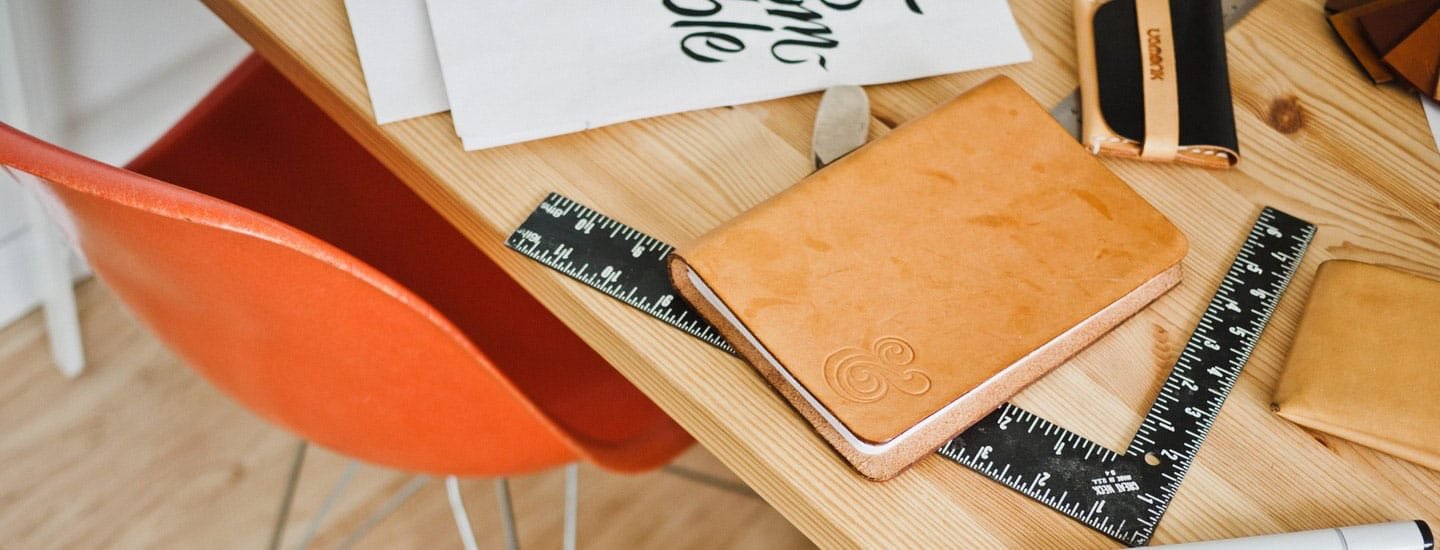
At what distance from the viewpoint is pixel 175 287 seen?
664mm

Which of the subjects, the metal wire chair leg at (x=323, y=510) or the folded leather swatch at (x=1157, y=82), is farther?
the metal wire chair leg at (x=323, y=510)

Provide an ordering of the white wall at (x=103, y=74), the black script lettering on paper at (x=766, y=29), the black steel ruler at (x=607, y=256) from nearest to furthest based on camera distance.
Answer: the black steel ruler at (x=607, y=256)
the black script lettering on paper at (x=766, y=29)
the white wall at (x=103, y=74)

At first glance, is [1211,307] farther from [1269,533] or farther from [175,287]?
[175,287]

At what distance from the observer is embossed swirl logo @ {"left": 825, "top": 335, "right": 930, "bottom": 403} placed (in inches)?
24.3

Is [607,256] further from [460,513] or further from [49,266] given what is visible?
[49,266]

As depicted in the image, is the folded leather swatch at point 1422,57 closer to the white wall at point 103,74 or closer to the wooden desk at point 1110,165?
the wooden desk at point 1110,165

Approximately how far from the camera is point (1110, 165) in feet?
2.60

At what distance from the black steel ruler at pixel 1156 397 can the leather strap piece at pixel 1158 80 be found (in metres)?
0.09

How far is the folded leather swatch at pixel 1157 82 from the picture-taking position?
78cm

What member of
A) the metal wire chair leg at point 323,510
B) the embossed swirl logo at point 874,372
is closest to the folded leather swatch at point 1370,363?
the embossed swirl logo at point 874,372

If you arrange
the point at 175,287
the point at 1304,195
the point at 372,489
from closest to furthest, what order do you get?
the point at 175,287
the point at 1304,195
the point at 372,489

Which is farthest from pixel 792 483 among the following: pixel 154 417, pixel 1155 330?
pixel 154 417

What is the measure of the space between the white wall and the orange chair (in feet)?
1.28

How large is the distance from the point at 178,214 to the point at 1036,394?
0.52m
